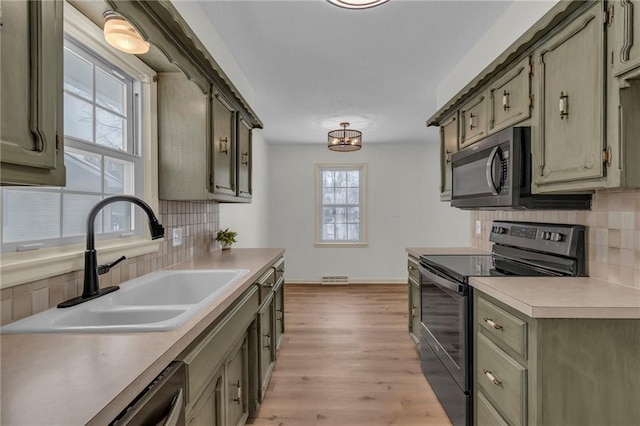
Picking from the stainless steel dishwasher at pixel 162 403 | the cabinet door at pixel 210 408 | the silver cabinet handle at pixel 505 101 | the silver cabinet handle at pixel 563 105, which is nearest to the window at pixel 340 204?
the silver cabinet handle at pixel 505 101

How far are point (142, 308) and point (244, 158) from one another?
6.37 ft

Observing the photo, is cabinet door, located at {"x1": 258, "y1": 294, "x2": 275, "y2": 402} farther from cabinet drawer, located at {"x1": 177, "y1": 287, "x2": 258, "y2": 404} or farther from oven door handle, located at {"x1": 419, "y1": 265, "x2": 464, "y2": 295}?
oven door handle, located at {"x1": 419, "y1": 265, "x2": 464, "y2": 295}

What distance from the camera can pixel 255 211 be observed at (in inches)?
193

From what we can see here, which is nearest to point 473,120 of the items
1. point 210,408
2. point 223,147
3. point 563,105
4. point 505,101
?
point 505,101

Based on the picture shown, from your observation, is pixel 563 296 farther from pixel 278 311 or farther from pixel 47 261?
pixel 278 311

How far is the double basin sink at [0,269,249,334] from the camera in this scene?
96 cm

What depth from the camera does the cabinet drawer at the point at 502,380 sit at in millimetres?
1295

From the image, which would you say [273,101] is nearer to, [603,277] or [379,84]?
[379,84]

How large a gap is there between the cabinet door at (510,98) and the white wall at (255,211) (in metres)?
2.53

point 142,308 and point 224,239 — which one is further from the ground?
point 224,239

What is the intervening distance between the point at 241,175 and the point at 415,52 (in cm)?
176

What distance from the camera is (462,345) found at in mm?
1752

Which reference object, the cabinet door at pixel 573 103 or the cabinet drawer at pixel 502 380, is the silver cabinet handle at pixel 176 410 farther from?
the cabinet door at pixel 573 103

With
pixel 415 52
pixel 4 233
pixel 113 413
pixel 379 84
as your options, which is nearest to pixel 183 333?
pixel 113 413
